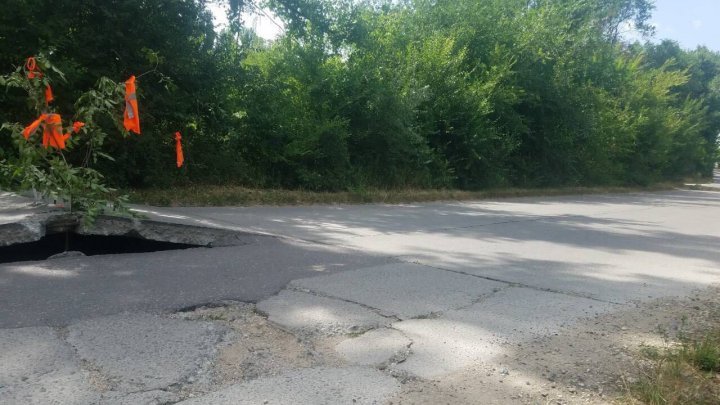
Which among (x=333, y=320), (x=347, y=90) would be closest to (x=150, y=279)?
(x=333, y=320)

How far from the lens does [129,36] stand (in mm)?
10883

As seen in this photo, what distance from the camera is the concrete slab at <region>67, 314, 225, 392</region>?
349cm

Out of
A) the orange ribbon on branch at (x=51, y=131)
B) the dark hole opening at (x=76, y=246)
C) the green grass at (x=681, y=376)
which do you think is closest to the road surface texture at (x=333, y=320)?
the green grass at (x=681, y=376)

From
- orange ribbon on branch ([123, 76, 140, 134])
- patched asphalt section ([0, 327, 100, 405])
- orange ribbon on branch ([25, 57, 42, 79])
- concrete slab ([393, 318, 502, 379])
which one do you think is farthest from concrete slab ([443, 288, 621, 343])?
orange ribbon on branch ([25, 57, 42, 79])

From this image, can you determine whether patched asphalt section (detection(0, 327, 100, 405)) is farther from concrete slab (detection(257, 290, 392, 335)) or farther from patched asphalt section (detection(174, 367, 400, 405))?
concrete slab (detection(257, 290, 392, 335))

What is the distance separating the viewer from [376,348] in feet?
13.7

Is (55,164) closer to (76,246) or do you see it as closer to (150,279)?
(76,246)

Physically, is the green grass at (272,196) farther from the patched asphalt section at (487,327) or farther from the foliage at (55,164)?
the patched asphalt section at (487,327)

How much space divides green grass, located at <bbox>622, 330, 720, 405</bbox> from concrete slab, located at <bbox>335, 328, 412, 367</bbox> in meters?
1.48

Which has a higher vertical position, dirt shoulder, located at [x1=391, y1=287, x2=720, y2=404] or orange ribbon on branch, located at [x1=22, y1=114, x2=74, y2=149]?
orange ribbon on branch, located at [x1=22, y1=114, x2=74, y2=149]

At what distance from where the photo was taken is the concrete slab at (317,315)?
4.54 metres

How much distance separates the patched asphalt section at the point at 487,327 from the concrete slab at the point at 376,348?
85 millimetres

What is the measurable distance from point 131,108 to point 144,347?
4448mm

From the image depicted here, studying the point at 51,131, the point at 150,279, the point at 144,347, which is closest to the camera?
the point at 144,347
